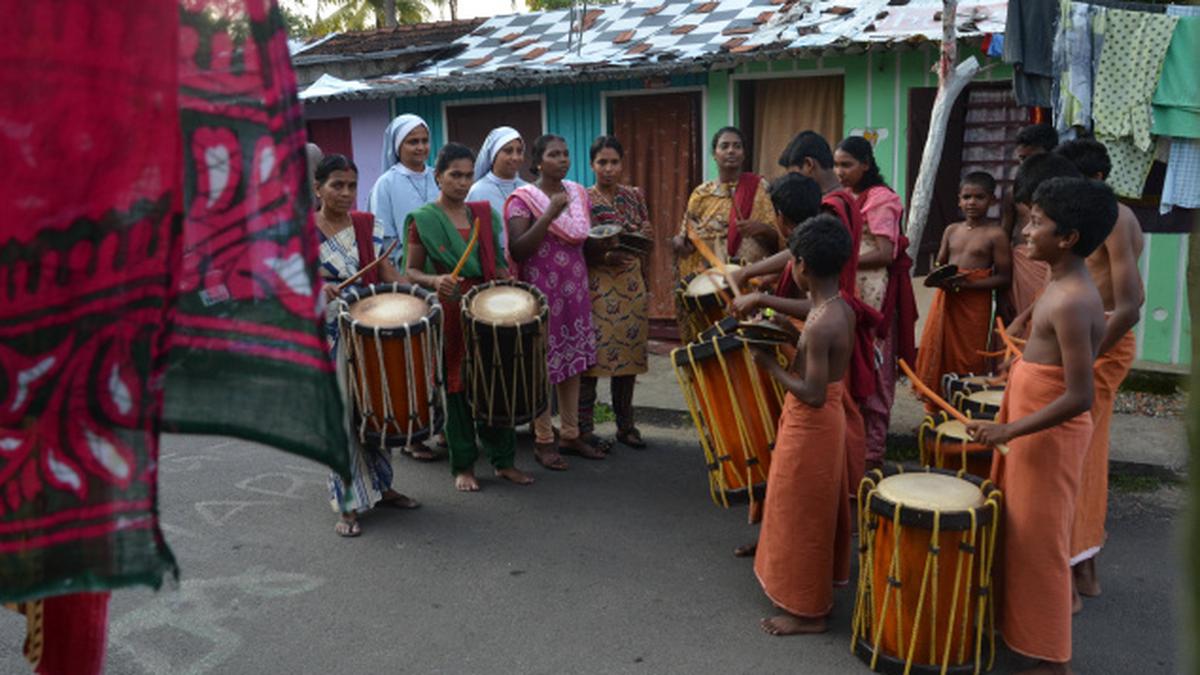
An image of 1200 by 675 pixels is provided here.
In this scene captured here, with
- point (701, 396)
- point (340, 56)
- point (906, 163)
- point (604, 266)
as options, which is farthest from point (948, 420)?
point (340, 56)

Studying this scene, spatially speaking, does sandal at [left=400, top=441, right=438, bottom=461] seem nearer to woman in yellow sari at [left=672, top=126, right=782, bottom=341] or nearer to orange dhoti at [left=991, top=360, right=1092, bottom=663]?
woman in yellow sari at [left=672, top=126, right=782, bottom=341]

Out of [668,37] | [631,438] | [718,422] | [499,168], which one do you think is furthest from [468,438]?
[668,37]

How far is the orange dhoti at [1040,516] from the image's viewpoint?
10.4 ft

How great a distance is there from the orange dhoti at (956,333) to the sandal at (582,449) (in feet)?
6.29

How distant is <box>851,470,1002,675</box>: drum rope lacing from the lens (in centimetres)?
312

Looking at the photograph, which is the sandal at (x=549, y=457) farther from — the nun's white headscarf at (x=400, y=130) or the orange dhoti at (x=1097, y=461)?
the orange dhoti at (x=1097, y=461)

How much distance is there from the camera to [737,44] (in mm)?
8570

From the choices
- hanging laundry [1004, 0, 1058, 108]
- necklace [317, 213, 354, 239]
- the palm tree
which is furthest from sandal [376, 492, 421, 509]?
the palm tree

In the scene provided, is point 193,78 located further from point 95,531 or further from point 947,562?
point 947,562

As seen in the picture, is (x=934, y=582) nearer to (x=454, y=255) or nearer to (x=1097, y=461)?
(x=1097, y=461)

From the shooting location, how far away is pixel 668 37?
9562 mm

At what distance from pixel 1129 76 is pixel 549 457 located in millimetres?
4168

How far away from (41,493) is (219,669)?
2.71 meters

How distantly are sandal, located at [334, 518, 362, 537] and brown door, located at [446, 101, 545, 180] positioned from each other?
6032 millimetres
